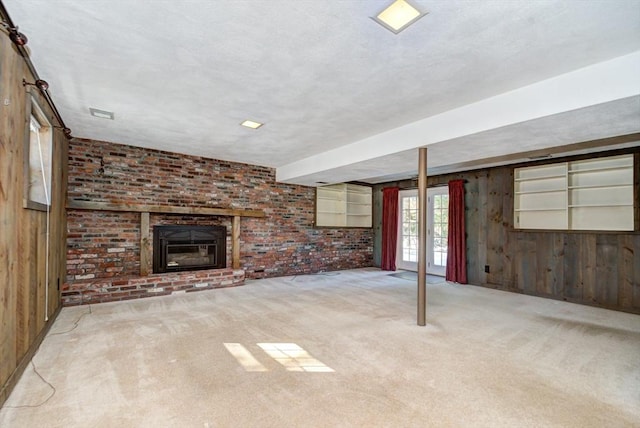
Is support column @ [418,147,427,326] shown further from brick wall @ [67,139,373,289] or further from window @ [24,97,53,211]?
window @ [24,97,53,211]

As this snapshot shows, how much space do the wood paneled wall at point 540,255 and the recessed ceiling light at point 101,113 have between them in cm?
A: 599

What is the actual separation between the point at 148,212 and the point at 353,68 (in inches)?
161

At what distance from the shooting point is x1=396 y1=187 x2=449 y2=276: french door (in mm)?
6637

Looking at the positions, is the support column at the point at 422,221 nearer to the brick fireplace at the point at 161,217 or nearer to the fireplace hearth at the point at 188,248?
the brick fireplace at the point at 161,217

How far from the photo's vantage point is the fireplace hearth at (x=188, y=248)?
509cm

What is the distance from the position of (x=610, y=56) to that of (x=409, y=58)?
1441 mm

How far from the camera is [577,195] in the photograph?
4840mm

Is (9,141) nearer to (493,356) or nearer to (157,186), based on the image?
(157,186)

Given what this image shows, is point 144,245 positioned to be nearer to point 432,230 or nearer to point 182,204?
point 182,204

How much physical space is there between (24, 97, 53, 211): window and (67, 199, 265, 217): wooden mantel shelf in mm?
1198

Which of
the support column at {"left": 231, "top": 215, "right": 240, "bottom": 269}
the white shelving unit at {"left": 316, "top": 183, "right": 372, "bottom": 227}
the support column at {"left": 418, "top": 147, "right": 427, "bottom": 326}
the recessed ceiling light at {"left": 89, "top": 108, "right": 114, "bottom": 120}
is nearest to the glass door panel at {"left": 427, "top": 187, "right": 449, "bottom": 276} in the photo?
the white shelving unit at {"left": 316, "top": 183, "right": 372, "bottom": 227}

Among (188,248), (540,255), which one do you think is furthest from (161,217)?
(540,255)

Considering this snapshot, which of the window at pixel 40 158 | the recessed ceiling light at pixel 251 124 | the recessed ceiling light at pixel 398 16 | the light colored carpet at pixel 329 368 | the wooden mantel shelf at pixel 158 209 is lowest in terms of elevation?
the light colored carpet at pixel 329 368

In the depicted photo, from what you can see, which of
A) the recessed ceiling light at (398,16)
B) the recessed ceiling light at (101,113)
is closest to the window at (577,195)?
the recessed ceiling light at (398,16)
